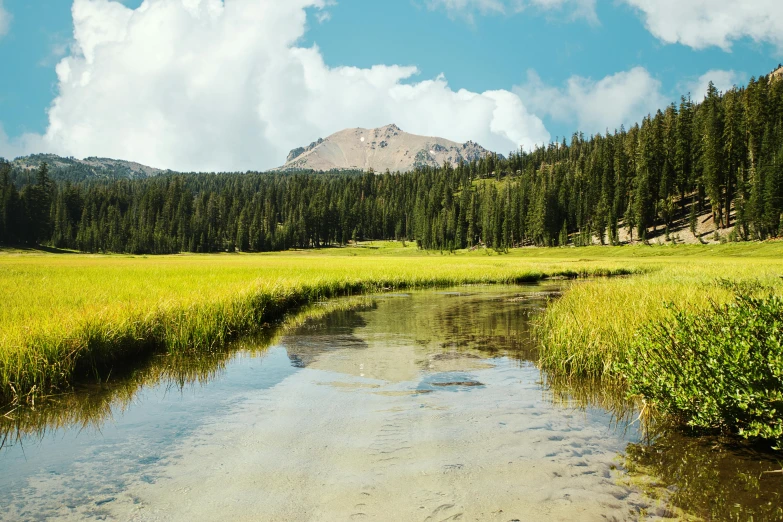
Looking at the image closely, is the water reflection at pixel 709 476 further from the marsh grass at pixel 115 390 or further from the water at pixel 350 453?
the marsh grass at pixel 115 390

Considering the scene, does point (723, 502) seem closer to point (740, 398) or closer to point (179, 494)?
point (740, 398)

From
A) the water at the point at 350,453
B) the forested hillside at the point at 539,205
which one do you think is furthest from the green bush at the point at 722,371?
the forested hillside at the point at 539,205

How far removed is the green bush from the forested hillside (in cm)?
7816

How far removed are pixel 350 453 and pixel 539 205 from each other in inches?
4549

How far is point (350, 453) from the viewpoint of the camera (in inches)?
261

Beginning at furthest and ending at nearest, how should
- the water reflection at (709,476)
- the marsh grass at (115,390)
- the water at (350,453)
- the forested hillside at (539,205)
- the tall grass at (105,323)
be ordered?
1. the forested hillside at (539,205)
2. the tall grass at (105,323)
3. the marsh grass at (115,390)
4. the water at (350,453)
5. the water reflection at (709,476)

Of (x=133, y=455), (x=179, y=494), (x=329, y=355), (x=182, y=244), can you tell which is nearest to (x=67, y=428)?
(x=133, y=455)

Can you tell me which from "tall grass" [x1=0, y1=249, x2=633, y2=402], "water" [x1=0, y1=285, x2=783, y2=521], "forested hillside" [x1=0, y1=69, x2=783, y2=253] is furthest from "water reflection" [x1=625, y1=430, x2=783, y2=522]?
"forested hillside" [x1=0, y1=69, x2=783, y2=253]

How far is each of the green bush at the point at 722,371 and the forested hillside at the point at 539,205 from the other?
256 feet

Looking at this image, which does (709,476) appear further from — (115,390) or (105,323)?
(105,323)

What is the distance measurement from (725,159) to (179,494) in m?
103

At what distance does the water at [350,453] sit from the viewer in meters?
5.18

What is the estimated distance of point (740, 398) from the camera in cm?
557

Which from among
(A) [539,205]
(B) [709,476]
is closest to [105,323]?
(B) [709,476]
